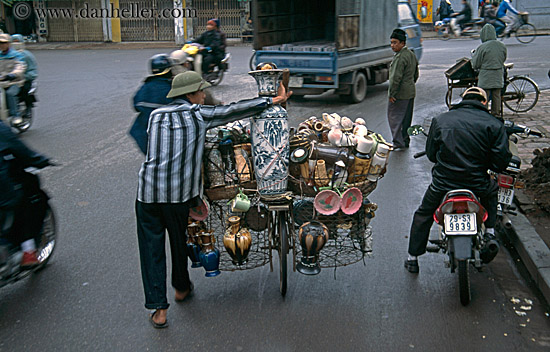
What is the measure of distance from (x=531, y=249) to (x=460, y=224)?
1204 millimetres

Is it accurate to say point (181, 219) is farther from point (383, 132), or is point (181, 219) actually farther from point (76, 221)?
point (383, 132)

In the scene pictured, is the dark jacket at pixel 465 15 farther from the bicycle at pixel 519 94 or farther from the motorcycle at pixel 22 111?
the motorcycle at pixel 22 111

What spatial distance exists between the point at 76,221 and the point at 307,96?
8342mm

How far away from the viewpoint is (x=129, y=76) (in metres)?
16.5

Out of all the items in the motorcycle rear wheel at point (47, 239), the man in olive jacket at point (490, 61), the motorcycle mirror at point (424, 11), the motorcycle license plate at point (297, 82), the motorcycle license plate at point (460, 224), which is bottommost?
the motorcycle rear wheel at point (47, 239)

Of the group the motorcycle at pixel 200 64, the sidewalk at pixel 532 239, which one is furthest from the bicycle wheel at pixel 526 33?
the sidewalk at pixel 532 239

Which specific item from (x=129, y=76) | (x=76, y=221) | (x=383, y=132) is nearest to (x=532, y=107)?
(x=383, y=132)

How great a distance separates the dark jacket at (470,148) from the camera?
4.21 metres

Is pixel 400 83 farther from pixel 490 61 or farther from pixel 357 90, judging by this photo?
pixel 357 90

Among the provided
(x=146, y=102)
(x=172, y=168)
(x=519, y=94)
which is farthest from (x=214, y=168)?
(x=519, y=94)

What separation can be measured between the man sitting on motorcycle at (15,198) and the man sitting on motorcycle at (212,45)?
1049 centimetres

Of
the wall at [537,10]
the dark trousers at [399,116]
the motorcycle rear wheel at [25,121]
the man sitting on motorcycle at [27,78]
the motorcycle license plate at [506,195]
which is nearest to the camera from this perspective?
the motorcycle license plate at [506,195]

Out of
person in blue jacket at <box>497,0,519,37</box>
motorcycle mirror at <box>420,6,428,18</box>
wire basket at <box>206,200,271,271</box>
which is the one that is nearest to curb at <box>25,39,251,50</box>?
motorcycle mirror at <box>420,6,428,18</box>

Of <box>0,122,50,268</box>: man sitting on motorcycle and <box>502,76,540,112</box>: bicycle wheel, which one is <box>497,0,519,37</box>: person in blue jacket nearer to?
<box>502,76,540,112</box>: bicycle wheel
